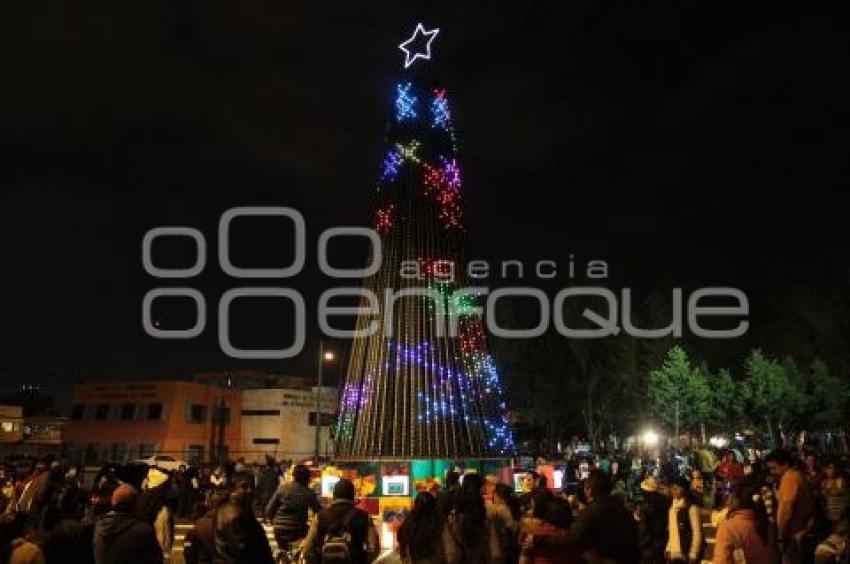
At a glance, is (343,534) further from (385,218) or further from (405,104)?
(405,104)

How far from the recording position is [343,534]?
22.5 ft

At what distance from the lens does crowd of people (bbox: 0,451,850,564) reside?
6113 mm

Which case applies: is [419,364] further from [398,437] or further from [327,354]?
[327,354]

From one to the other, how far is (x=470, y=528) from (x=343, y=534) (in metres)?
1.41

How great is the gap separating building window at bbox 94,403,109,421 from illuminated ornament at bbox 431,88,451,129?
132 ft

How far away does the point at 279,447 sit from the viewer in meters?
54.2

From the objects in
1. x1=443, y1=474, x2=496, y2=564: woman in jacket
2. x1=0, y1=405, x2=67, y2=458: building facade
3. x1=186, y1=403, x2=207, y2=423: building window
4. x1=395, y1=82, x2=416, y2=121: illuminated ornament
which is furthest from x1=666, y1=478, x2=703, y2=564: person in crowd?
x1=0, y1=405, x2=67, y2=458: building facade

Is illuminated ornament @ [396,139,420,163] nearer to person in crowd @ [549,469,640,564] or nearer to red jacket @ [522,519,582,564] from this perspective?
Answer: red jacket @ [522,519,582,564]

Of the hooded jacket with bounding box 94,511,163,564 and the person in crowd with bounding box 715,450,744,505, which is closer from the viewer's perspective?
the hooded jacket with bounding box 94,511,163,564

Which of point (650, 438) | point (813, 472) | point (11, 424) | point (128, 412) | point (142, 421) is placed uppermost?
point (128, 412)

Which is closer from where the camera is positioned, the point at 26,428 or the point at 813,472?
the point at 813,472

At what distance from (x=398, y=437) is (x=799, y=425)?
103ft

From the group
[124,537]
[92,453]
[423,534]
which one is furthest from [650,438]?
[124,537]

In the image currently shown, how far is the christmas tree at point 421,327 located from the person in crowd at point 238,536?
11.5m
